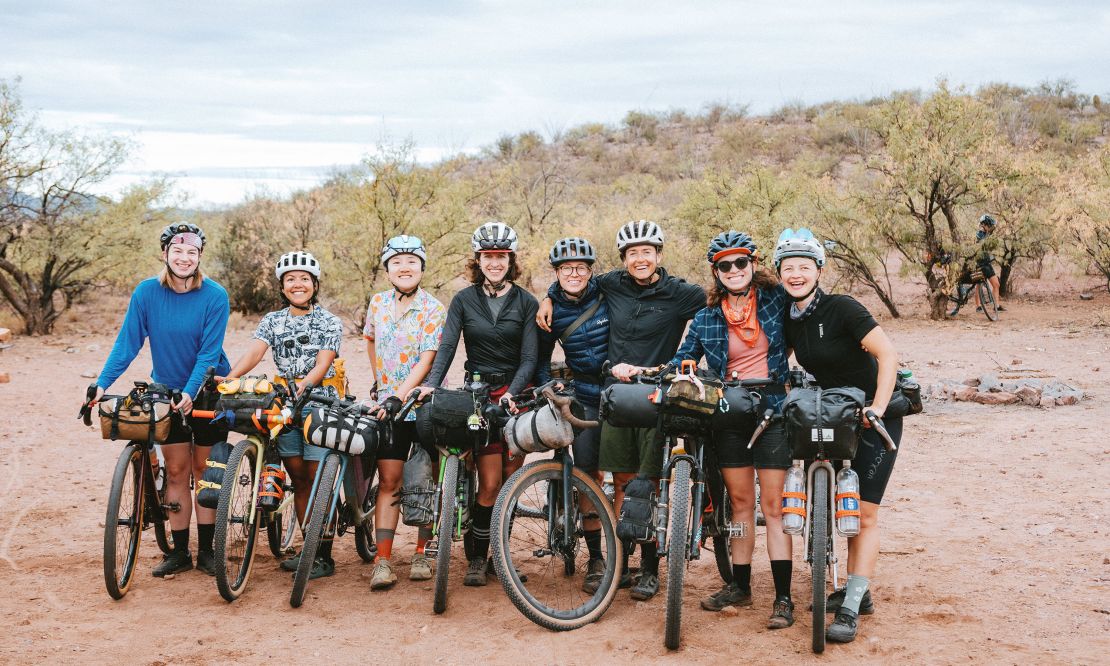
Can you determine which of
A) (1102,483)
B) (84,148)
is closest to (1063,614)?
(1102,483)

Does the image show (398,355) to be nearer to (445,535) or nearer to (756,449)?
(445,535)

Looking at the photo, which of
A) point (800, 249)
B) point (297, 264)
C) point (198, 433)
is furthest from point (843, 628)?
point (198, 433)

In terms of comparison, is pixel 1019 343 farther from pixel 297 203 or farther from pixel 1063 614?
pixel 297 203

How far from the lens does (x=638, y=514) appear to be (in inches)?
172

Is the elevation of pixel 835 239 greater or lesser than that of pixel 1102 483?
greater

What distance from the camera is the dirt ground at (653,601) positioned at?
4090 millimetres

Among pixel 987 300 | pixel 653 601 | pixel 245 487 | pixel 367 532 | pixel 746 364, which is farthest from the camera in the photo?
pixel 987 300

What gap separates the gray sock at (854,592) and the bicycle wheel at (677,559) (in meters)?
0.85

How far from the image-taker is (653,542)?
4.66m

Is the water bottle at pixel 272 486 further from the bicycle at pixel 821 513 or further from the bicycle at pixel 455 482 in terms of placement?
the bicycle at pixel 821 513

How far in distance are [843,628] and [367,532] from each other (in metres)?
2.87

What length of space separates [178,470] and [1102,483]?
6.51m

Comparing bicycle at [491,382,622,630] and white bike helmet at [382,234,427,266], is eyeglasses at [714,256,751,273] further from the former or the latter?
white bike helmet at [382,234,427,266]

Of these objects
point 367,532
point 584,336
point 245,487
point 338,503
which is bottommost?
point 367,532
